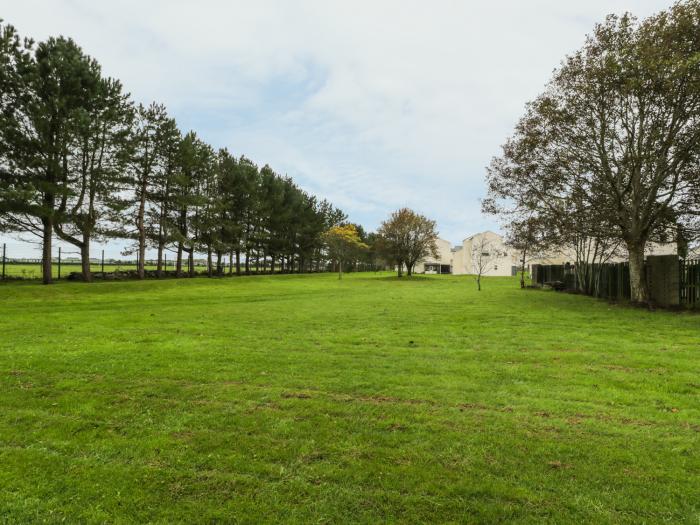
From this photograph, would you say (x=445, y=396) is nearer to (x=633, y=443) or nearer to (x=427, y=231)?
(x=633, y=443)

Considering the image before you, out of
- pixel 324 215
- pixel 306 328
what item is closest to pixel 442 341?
pixel 306 328

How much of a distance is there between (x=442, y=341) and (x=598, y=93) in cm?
1474

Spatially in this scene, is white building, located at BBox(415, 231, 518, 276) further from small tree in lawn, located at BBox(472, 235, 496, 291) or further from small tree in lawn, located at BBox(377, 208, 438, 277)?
small tree in lawn, located at BBox(377, 208, 438, 277)

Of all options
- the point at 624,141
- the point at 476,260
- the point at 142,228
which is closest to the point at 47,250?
the point at 142,228

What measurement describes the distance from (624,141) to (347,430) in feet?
64.9

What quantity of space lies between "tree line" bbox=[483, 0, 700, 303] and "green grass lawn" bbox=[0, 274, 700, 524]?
10684 mm

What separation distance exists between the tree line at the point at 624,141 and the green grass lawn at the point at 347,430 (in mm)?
10684

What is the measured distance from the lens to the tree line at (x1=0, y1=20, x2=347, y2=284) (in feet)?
73.0

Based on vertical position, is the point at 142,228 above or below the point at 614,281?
above

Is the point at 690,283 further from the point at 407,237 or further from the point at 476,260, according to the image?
the point at 476,260

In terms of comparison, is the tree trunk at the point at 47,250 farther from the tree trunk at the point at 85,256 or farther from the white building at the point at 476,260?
the white building at the point at 476,260

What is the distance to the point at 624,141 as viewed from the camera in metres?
17.7

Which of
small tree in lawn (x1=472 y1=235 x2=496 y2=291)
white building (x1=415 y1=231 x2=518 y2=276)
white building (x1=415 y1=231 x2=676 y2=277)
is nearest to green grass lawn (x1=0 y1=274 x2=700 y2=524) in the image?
small tree in lawn (x1=472 y1=235 x2=496 y2=291)

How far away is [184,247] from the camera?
38.5 metres
